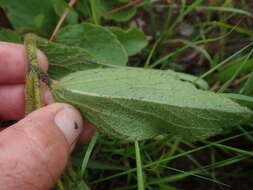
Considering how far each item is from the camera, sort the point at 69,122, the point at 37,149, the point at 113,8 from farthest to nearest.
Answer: the point at 113,8, the point at 69,122, the point at 37,149

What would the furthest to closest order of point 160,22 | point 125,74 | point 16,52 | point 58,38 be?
point 160,22
point 58,38
point 16,52
point 125,74

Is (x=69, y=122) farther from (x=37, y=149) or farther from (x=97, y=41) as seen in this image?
(x=97, y=41)

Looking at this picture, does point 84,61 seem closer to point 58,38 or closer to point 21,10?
point 58,38

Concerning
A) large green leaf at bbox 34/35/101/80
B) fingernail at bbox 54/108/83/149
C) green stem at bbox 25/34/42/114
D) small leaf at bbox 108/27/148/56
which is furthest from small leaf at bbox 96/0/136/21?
fingernail at bbox 54/108/83/149


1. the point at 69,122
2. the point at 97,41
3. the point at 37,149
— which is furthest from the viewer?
the point at 97,41

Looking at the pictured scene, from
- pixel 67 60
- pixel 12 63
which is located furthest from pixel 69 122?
pixel 12 63

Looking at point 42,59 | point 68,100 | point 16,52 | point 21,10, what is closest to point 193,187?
point 68,100

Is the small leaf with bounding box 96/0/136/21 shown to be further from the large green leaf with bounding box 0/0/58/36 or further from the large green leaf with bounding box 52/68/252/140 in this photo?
the large green leaf with bounding box 52/68/252/140

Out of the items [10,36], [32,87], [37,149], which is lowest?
[37,149]
